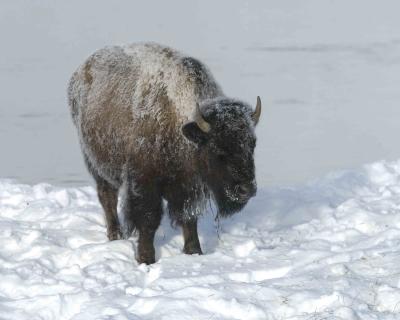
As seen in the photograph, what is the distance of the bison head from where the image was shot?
6.87m

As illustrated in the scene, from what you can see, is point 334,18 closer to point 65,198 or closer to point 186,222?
point 65,198

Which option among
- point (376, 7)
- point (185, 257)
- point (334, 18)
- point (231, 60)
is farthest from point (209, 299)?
point (376, 7)

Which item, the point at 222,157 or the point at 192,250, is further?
the point at 192,250

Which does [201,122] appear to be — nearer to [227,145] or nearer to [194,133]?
[194,133]

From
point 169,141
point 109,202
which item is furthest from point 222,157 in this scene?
point 109,202

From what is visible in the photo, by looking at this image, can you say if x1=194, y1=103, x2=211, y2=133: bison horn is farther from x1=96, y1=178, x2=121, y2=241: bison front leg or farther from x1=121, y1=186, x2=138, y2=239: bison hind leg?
x1=96, y1=178, x2=121, y2=241: bison front leg

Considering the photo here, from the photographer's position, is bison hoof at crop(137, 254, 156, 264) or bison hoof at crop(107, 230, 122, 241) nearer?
bison hoof at crop(137, 254, 156, 264)

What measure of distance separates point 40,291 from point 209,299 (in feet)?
5.10

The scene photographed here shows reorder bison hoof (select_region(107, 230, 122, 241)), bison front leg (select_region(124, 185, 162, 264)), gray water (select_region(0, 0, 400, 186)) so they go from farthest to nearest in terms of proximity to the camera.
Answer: gray water (select_region(0, 0, 400, 186)), bison hoof (select_region(107, 230, 122, 241)), bison front leg (select_region(124, 185, 162, 264))

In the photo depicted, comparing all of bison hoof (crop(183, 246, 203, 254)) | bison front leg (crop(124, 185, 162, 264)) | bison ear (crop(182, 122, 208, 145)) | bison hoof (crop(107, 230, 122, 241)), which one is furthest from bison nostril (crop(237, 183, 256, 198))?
bison hoof (crop(107, 230, 122, 241))

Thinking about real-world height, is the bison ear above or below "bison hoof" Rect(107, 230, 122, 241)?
above

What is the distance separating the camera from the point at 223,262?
726cm

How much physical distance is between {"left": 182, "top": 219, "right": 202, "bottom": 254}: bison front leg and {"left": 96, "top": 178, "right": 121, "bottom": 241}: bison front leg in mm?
992

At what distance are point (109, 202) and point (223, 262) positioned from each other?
6.12ft
